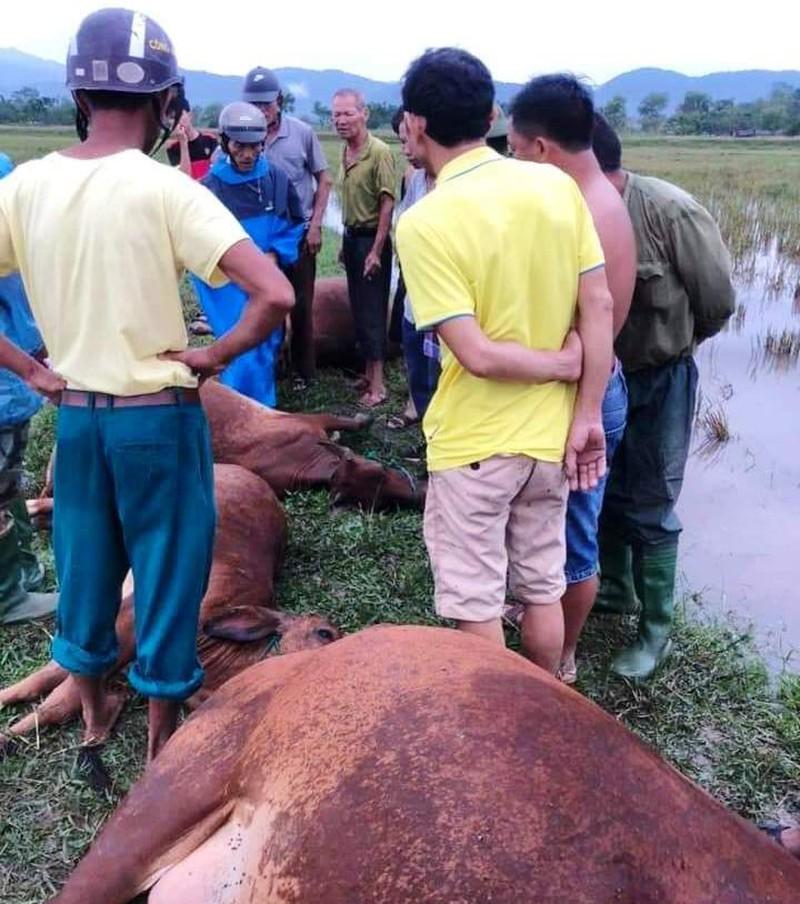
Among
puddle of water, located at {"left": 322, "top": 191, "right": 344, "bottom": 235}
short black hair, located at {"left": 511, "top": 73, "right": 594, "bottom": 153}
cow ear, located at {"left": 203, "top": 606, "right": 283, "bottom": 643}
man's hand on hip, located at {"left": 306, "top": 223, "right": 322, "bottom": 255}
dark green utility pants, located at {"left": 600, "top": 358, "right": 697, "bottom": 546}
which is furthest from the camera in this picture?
puddle of water, located at {"left": 322, "top": 191, "right": 344, "bottom": 235}

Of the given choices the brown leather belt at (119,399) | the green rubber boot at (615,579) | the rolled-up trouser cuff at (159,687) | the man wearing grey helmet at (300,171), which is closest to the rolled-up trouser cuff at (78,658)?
the rolled-up trouser cuff at (159,687)

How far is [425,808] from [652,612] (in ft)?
7.48

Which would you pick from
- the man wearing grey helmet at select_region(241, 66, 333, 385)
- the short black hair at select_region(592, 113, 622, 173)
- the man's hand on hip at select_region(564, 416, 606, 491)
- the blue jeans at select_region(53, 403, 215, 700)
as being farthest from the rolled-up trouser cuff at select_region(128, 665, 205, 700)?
the man wearing grey helmet at select_region(241, 66, 333, 385)

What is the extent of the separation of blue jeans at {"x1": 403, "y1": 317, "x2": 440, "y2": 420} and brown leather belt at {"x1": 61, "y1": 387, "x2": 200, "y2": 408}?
2.64 metres

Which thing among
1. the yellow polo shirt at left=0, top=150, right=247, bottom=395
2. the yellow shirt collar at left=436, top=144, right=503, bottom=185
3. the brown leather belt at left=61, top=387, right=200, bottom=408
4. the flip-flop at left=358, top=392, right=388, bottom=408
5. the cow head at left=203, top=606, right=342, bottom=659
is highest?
the yellow shirt collar at left=436, top=144, right=503, bottom=185

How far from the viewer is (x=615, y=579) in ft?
13.7

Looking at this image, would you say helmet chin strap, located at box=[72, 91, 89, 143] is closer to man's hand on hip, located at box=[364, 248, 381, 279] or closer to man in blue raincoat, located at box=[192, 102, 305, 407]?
man in blue raincoat, located at box=[192, 102, 305, 407]

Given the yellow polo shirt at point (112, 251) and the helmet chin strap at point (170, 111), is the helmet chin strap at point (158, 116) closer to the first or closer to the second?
the helmet chin strap at point (170, 111)

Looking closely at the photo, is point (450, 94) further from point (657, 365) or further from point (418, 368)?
point (418, 368)

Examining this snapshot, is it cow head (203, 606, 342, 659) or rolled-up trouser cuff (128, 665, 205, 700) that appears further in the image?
cow head (203, 606, 342, 659)

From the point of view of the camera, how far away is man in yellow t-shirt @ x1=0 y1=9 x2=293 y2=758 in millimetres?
2395

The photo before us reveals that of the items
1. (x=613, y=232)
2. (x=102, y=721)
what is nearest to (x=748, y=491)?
(x=613, y=232)

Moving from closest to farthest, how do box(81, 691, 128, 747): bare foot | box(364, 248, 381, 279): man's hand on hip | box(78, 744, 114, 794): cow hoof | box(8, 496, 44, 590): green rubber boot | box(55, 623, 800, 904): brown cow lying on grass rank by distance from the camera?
box(55, 623, 800, 904): brown cow lying on grass < box(78, 744, 114, 794): cow hoof < box(81, 691, 128, 747): bare foot < box(8, 496, 44, 590): green rubber boot < box(364, 248, 381, 279): man's hand on hip

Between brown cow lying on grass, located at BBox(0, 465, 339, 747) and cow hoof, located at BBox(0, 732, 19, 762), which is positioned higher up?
brown cow lying on grass, located at BBox(0, 465, 339, 747)
